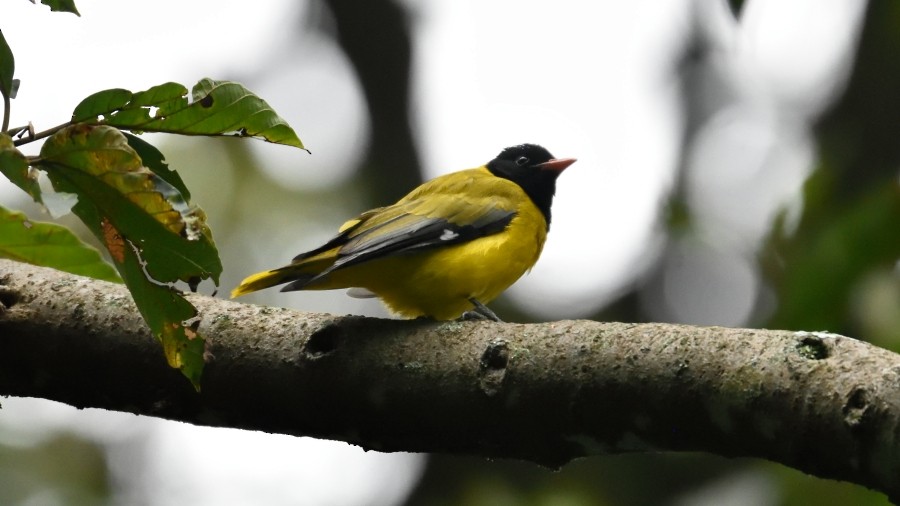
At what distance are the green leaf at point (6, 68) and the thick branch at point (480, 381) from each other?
62cm

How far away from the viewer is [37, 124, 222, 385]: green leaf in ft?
7.94

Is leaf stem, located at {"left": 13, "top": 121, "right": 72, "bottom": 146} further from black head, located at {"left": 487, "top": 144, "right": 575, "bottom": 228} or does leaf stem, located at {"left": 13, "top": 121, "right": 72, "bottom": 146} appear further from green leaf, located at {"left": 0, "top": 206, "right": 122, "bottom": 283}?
black head, located at {"left": 487, "top": 144, "right": 575, "bottom": 228}

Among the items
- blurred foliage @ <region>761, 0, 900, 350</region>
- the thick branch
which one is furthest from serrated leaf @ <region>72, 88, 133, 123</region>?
blurred foliage @ <region>761, 0, 900, 350</region>

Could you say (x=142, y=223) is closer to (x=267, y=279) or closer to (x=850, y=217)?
(x=267, y=279)

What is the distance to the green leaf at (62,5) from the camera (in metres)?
2.50

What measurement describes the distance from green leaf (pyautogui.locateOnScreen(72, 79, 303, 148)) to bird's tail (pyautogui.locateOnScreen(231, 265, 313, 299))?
1.06 metres

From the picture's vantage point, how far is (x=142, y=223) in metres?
2.51

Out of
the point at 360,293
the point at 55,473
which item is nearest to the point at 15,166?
the point at 360,293

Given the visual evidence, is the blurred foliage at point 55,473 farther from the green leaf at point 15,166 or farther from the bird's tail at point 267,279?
the green leaf at point 15,166

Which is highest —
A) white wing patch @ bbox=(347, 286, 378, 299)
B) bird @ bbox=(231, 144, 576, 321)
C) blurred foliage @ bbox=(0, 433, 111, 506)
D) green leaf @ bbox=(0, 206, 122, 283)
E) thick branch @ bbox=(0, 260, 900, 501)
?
green leaf @ bbox=(0, 206, 122, 283)

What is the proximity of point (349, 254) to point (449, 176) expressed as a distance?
126 cm

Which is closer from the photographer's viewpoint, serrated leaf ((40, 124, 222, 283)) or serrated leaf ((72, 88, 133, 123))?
serrated leaf ((40, 124, 222, 283))

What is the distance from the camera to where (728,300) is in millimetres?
8070

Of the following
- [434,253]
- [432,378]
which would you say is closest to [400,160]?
[434,253]
